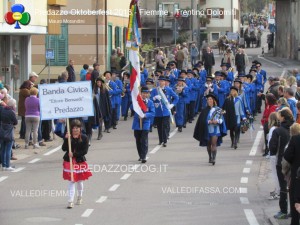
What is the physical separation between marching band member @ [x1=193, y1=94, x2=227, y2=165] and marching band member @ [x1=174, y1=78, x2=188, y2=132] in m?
7.26

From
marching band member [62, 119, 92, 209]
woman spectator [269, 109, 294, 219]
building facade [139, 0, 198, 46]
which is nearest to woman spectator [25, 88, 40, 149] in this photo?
marching band member [62, 119, 92, 209]

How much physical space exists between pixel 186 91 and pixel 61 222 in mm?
→ 15477

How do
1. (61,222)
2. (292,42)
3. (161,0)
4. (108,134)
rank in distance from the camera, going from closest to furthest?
(61,222), (108,134), (292,42), (161,0)

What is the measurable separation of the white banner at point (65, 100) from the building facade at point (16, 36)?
1327 centimetres

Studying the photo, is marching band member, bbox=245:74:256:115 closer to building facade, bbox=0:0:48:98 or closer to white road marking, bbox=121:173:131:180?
building facade, bbox=0:0:48:98

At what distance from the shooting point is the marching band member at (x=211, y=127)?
22609mm

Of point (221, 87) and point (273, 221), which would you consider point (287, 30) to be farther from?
point (273, 221)

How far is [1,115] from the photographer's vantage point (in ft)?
71.5

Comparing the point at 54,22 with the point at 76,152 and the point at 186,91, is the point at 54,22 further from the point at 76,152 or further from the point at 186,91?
the point at 76,152

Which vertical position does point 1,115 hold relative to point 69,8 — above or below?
below

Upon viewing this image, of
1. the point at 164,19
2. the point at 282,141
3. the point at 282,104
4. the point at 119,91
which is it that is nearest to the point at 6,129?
the point at 282,104

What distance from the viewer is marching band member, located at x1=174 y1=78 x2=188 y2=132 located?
30.1 m

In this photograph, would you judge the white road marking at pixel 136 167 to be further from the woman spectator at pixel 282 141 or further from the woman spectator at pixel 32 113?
the woman spectator at pixel 282 141

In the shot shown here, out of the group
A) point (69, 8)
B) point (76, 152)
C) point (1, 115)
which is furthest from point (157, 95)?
point (69, 8)
